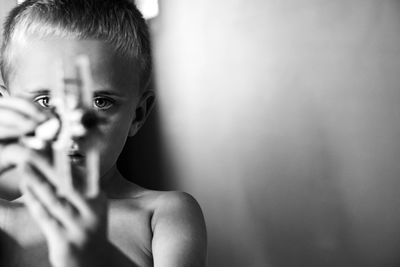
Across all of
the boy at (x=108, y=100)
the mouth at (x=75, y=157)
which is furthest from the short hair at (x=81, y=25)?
the mouth at (x=75, y=157)

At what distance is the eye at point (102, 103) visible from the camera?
57 centimetres

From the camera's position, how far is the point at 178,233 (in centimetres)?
57

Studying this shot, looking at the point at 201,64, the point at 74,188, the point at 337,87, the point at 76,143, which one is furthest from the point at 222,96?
the point at 74,188

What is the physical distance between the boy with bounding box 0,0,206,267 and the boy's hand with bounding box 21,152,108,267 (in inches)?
4.4

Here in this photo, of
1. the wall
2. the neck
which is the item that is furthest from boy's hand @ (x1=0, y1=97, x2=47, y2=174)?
the wall

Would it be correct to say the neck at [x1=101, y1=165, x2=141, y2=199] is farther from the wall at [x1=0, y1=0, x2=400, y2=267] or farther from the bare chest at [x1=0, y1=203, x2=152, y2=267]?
the wall at [x1=0, y1=0, x2=400, y2=267]

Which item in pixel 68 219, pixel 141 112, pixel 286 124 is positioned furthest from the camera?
pixel 286 124

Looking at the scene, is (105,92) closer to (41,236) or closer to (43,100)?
(43,100)

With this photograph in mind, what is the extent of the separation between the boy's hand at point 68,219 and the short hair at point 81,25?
0.22 m

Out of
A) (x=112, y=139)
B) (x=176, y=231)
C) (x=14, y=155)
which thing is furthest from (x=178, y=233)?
(x=14, y=155)

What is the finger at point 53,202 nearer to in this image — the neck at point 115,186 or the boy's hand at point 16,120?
the boy's hand at point 16,120

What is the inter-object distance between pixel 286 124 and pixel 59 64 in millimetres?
368

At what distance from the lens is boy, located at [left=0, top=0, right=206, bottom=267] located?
1.81 ft

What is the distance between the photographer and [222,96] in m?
0.83
